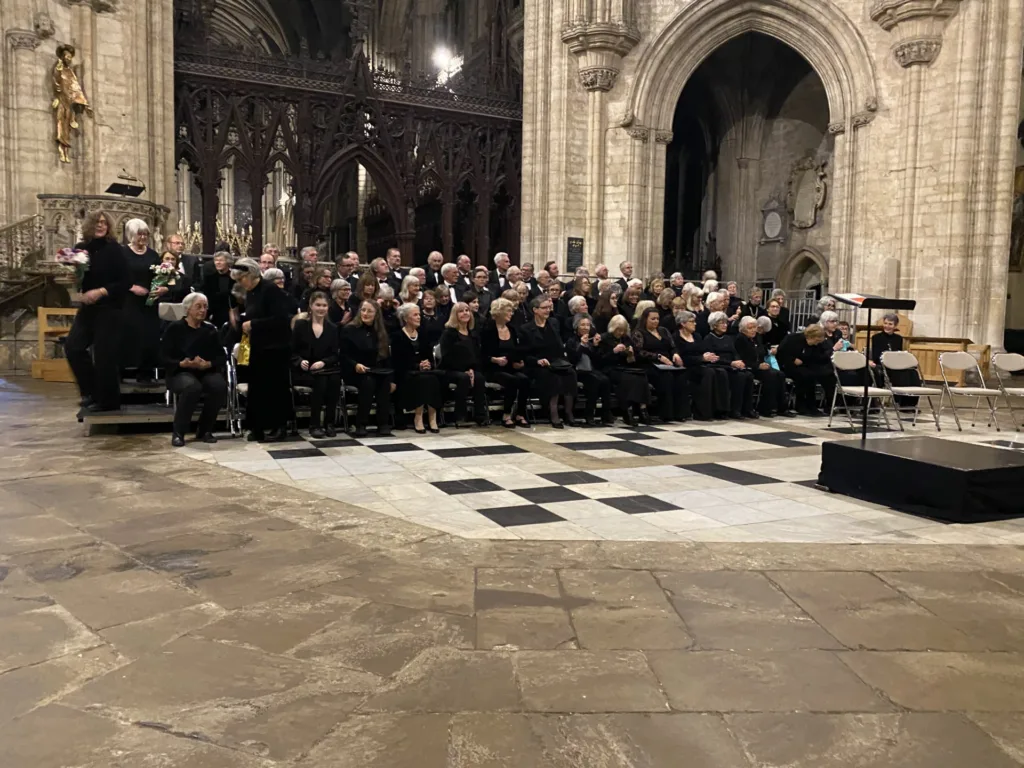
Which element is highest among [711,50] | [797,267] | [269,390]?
[711,50]

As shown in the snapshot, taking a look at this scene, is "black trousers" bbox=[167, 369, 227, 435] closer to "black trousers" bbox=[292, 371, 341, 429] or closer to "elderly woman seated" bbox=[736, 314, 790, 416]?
"black trousers" bbox=[292, 371, 341, 429]

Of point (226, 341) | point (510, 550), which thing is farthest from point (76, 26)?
point (510, 550)

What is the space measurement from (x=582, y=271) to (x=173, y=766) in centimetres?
847

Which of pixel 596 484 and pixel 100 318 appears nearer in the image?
pixel 596 484

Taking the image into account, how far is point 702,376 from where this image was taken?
29.1 feet

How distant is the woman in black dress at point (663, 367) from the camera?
8.62 metres

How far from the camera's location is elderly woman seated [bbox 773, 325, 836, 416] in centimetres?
927

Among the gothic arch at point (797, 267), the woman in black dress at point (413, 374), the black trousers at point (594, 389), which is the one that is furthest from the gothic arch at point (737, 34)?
the woman in black dress at point (413, 374)

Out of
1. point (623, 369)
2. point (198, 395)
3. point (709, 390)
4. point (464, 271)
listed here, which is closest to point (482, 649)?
point (198, 395)

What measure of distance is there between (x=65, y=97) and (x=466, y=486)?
11.4 metres

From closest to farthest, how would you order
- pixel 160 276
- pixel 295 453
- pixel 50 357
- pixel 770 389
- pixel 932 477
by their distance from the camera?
pixel 932 477 < pixel 295 453 < pixel 160 276 < pixel 770 389 < pixel 50 357

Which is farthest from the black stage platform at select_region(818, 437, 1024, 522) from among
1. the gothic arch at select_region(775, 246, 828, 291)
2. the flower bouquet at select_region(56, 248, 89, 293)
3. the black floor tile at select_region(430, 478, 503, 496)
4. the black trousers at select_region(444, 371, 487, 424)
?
the gothic arch at select_region(775, 246, 828, 291)

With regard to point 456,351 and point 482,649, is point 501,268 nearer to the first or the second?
point 456,351

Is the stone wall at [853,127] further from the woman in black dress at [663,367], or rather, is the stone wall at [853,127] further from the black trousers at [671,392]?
the black trousers at [671,392]
